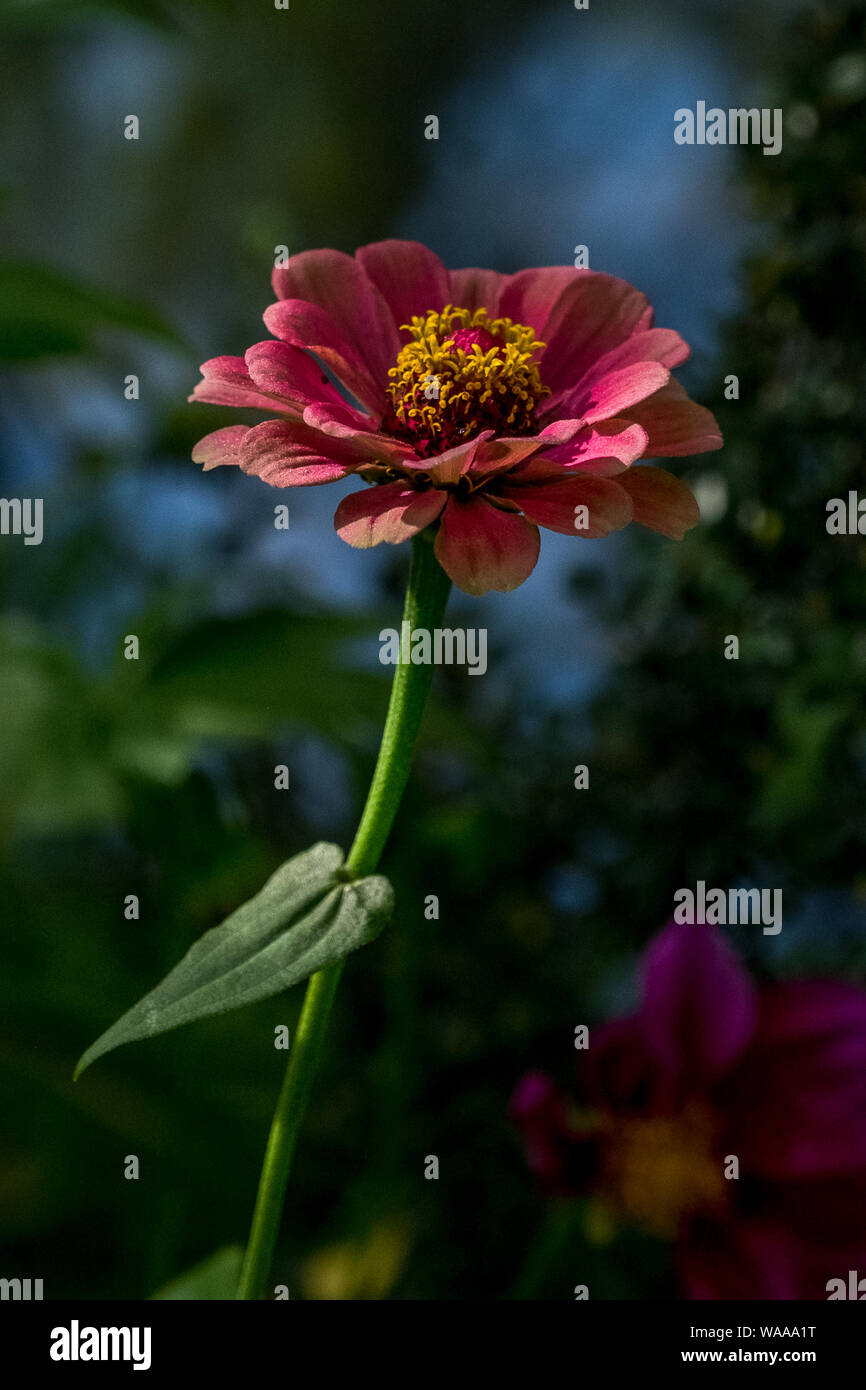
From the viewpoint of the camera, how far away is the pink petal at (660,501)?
0.21 m

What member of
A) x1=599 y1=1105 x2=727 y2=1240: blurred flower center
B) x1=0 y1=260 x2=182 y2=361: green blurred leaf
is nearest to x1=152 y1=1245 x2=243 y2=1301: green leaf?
x1=599 y1=1105 x2=727 y2=1240: blurred flower center

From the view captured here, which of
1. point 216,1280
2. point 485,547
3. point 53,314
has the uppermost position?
point 53,314

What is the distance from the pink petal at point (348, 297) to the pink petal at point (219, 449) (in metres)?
0.03

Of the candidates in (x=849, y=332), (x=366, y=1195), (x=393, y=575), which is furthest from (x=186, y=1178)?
(x=849, y=332)

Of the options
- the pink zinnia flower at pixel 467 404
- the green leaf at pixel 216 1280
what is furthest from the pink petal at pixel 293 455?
the green leaf at pixel 216 1280

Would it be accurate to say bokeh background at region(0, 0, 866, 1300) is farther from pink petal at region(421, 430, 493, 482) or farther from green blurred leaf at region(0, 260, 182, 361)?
pink petal at region(421, 430, 493, 482)

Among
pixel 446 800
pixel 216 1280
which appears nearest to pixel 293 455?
pixel 216 1280

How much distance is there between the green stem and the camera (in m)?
0.22

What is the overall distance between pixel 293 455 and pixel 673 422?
72 mm

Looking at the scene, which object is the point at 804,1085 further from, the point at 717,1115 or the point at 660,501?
the point at 660,501

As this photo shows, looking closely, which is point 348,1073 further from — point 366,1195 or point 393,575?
point 393,575

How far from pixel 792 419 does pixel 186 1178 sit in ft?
1.47

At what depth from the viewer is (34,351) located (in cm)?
36

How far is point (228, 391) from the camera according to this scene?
0.21 meters
